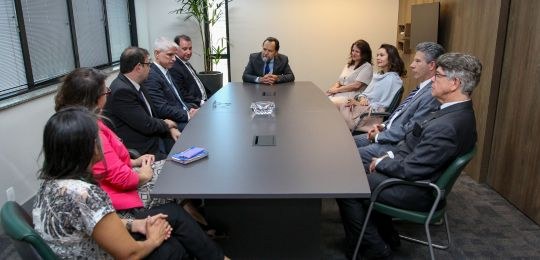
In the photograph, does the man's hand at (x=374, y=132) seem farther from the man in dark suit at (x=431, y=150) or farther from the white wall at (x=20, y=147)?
the white wall at (x=20, y=147)

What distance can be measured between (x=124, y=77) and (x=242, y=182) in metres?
1.53

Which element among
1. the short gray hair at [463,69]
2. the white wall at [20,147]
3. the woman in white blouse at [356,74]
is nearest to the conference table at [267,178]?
the short gray hair at [463,69]

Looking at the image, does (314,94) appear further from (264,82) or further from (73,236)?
(73,236)

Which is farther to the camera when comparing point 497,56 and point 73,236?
point 497,56

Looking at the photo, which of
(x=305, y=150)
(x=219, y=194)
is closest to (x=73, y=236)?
(x=219, y=194)

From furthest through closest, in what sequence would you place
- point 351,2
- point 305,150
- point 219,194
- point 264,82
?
point 351,2 → point 264,82 → point 305,150 → point 219,194

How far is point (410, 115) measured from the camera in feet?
9.78

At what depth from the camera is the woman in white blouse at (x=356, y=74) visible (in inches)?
179

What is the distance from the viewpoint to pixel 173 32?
6734 millimetres

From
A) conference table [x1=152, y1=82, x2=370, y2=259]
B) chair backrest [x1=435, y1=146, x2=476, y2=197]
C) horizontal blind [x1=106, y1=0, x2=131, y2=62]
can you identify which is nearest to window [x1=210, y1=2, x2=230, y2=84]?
horizontal blind [x1=106, y1=0, x2=131, y2=62]

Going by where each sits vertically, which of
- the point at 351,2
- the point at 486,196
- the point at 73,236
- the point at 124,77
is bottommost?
the point at 486,196

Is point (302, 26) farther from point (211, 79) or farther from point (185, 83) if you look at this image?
point (185, 83)

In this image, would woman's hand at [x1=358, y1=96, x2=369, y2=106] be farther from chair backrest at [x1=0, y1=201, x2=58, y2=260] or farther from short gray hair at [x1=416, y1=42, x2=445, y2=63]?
chair backrest at [x1=0, y1=201, x2=58, y2=260]

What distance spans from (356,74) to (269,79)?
96 centimetres
